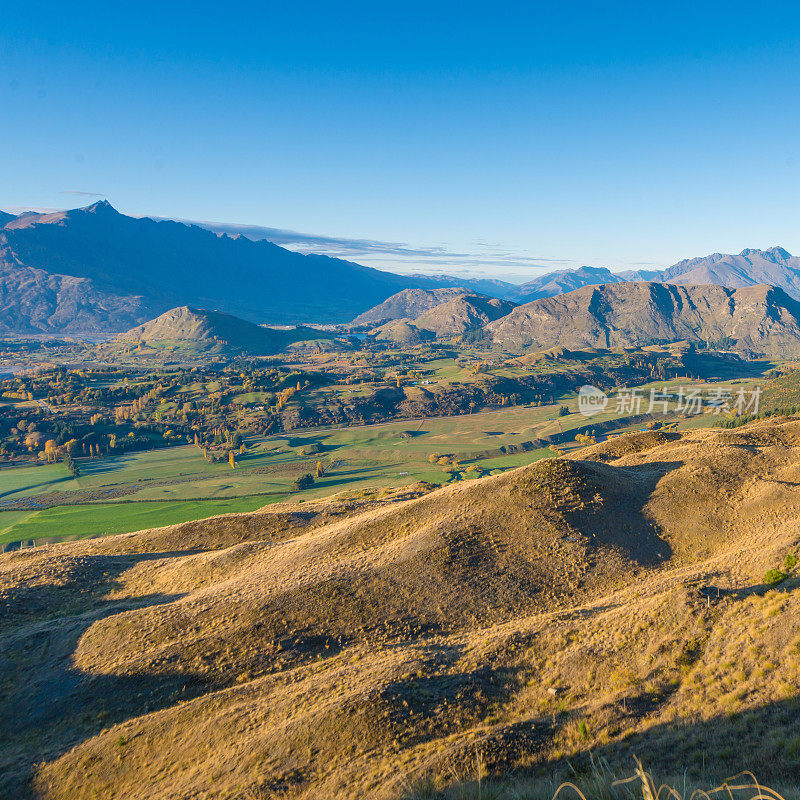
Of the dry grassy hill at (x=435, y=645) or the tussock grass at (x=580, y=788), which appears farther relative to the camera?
the dry grassy hill at (x=435, y=645)

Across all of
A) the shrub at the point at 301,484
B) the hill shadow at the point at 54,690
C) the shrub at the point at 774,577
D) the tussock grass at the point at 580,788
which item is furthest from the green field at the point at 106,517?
the shrub at the point at 774,577

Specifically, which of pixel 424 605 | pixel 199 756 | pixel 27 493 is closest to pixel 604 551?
pixel 424 605

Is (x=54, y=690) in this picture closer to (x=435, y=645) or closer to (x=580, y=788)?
(x=435, y=645)

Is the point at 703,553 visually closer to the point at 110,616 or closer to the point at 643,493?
the point at 643,493

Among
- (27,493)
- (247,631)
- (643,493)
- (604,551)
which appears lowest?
(27,493)

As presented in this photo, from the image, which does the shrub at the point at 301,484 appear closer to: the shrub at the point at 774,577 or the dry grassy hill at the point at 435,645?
the dry grassy hill at the point at 435,645

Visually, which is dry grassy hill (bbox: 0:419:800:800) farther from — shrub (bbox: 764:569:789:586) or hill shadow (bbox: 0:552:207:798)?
shrub (bbox: 764:569:789:586)

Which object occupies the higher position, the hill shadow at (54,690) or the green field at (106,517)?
the hill shadow at (54,690)

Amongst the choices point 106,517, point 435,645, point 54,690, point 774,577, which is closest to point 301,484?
point 106,517

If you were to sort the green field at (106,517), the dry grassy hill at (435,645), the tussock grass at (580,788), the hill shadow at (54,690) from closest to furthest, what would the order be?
the tussock grass at (580,788) < the dry grassy hill at (435,645) < the hill shadow at (54,690) < the green field at (106,517)
